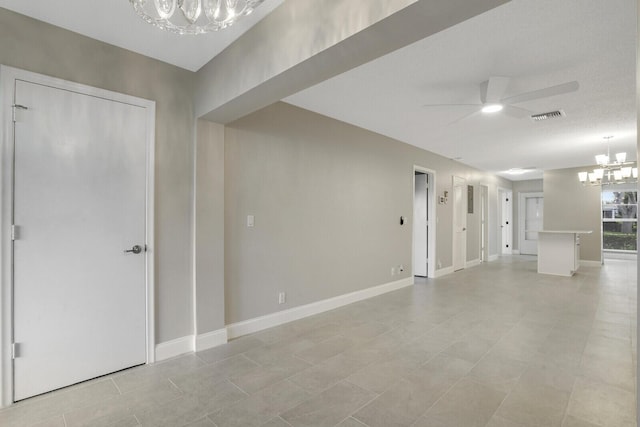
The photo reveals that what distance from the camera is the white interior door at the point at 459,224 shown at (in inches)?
277

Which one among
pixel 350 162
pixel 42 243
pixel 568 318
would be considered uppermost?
pixel 350 162

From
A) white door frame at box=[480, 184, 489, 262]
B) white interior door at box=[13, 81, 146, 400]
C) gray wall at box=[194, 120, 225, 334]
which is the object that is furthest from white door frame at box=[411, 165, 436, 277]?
white interior door at box=[13, 81, 146, 400]

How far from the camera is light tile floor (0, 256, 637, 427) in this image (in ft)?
6.35

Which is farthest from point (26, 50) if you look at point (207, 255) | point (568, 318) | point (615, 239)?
point (615, 239)

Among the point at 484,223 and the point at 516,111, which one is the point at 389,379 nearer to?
the point at 516,111

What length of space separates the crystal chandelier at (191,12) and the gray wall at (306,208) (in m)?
1.89

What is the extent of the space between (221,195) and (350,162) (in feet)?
6.96

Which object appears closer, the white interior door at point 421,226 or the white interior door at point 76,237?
the white interior door at point 76,237

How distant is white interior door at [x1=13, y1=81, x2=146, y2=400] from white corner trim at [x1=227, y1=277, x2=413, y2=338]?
0.94 meters

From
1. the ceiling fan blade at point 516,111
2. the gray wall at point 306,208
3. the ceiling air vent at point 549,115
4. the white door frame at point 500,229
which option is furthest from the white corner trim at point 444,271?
the white door frame at point 500,229

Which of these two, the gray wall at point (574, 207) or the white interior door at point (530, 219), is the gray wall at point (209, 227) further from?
the white interior door at point (530, 219)

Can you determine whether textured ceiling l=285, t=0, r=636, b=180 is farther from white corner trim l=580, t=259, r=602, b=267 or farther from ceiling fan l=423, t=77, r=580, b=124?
white corner trim l=580, t=259, r=602, b=267

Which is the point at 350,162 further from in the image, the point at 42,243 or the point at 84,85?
the point at 42,243

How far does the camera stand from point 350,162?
4523mm
